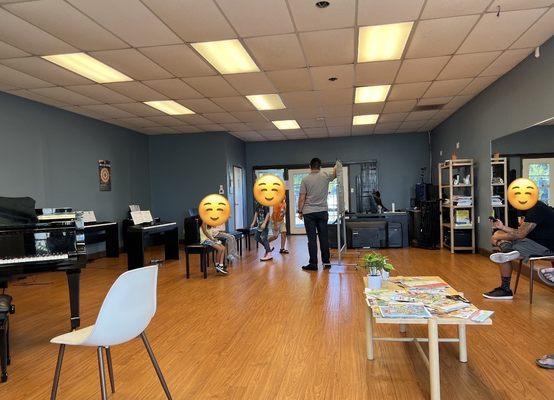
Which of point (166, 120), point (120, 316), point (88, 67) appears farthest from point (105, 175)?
point (120, 316)

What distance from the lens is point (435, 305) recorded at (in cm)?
234

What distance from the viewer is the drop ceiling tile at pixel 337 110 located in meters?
7.68

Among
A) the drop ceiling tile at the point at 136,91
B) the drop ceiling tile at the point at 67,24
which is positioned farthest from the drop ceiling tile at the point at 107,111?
the drop ceiling tile at the point at 67,24

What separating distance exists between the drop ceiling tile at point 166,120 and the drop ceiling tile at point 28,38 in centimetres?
364

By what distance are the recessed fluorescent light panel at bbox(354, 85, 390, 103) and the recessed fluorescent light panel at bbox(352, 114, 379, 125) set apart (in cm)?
134

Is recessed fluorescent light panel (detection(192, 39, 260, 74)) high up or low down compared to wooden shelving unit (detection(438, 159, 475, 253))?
up

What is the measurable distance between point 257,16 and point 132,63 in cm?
199

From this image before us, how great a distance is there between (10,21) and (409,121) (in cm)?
803

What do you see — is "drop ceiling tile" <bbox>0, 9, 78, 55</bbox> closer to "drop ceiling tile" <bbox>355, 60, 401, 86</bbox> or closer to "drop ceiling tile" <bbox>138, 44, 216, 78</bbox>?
"drop ceiling tile" <bbox>138, 44, 216, 78</bbox>

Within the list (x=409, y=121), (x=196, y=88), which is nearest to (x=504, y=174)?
(x=409, y=121)

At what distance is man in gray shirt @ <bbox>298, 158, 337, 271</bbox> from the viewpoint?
20.5 ft

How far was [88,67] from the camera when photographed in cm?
514

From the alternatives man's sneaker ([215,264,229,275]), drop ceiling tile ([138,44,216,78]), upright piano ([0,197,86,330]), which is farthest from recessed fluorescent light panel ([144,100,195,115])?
upright piano ([0,197,86,330])

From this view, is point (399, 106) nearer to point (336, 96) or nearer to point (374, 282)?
point (336, 96)
